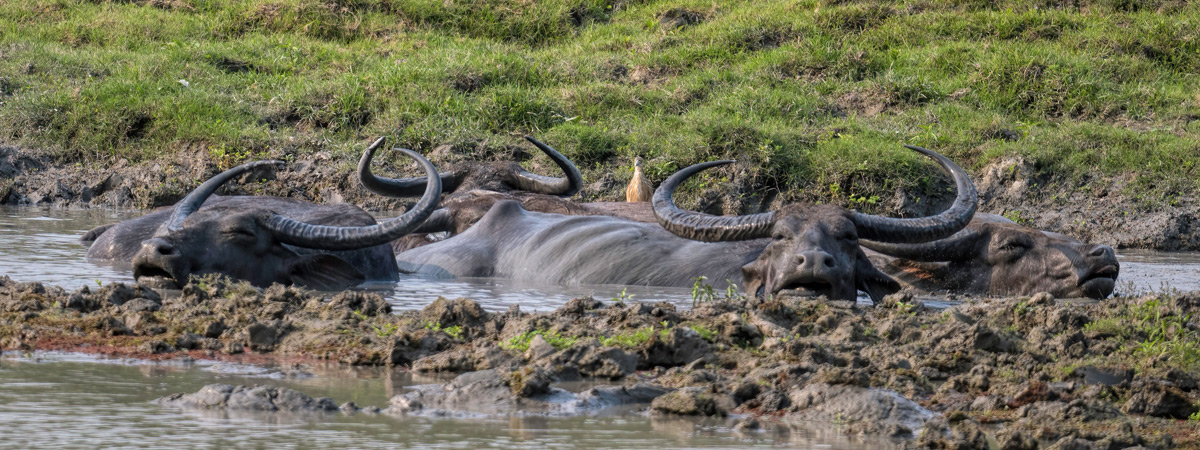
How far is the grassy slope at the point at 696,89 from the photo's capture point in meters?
13.6

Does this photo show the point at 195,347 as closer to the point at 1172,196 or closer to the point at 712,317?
the point at 712,317

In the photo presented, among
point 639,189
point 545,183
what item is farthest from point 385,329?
point 639,189

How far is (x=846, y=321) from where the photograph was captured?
568 centimetres

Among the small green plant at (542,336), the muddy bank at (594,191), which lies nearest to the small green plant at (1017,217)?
the muddy bank at (594,191)

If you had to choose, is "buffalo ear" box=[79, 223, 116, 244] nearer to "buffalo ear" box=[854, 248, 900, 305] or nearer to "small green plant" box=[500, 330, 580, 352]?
"buffalo ear" box=[854, 248, 900, 305]

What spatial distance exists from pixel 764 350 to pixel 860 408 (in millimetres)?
931

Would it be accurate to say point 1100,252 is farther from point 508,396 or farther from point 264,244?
point 508,396

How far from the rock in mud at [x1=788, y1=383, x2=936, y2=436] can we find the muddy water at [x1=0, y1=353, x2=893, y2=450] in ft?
0.40

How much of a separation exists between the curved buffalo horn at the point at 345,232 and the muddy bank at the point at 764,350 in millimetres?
1513

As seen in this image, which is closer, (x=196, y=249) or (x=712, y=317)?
(x=712, y=317)

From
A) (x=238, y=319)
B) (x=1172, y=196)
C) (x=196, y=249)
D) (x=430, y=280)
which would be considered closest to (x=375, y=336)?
(x=238, y=319)

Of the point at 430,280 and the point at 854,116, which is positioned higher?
the point at 854,116

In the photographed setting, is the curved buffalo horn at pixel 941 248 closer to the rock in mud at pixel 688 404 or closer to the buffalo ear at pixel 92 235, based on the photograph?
the rock in mud at pixel 688 404

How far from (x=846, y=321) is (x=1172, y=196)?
26.0ft
